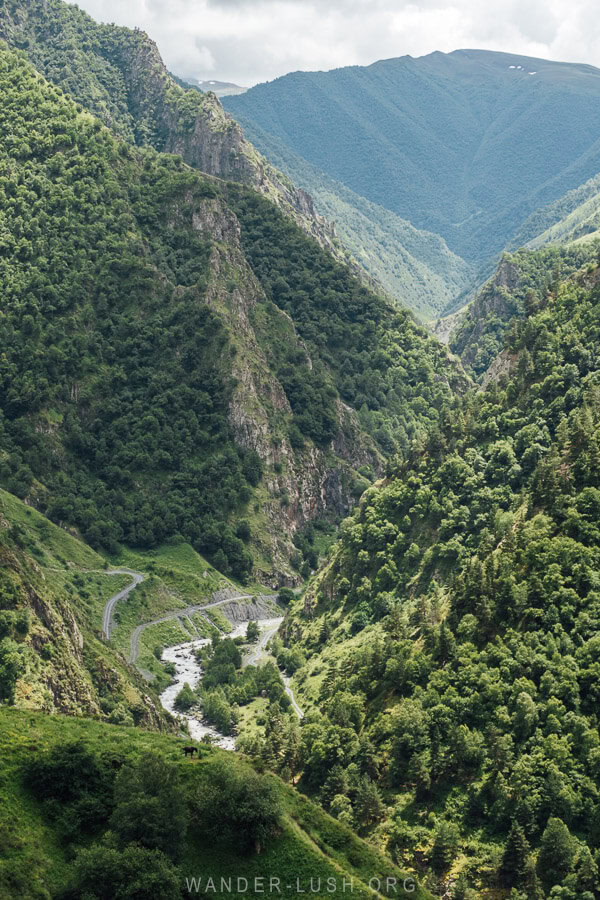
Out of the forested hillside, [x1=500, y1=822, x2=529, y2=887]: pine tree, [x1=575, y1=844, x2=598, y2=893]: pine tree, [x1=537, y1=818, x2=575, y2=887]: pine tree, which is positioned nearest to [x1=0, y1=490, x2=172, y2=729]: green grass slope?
the forested hillside

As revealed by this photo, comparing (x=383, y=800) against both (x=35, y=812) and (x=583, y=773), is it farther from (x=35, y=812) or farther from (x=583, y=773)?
(x=35, y=812)

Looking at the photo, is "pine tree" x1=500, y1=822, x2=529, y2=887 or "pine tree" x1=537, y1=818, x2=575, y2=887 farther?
"pine tree" x1=500, y1=822, x2=529, y2=887

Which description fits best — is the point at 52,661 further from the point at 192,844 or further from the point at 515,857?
the point at 515,857

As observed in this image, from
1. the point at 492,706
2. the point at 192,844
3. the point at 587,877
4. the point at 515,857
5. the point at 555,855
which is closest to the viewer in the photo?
the point at 192,844


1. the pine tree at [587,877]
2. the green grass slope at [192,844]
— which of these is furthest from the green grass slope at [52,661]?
the pine tree at [587,877]

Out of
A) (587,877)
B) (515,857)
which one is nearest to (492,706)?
(515,857)

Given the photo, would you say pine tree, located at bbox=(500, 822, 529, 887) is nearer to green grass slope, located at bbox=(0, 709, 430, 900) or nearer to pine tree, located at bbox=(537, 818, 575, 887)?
pine tree, located at bbox=(537, 818, 575, 887)

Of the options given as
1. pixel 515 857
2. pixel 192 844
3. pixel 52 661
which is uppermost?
pixel 192 844

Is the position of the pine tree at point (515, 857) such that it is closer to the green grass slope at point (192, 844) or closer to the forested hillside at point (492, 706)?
the forested hillside at point (492, 706)

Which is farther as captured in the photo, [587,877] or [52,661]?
[52,661]

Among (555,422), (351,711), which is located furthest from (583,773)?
(555,422)

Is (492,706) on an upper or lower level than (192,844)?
upper
